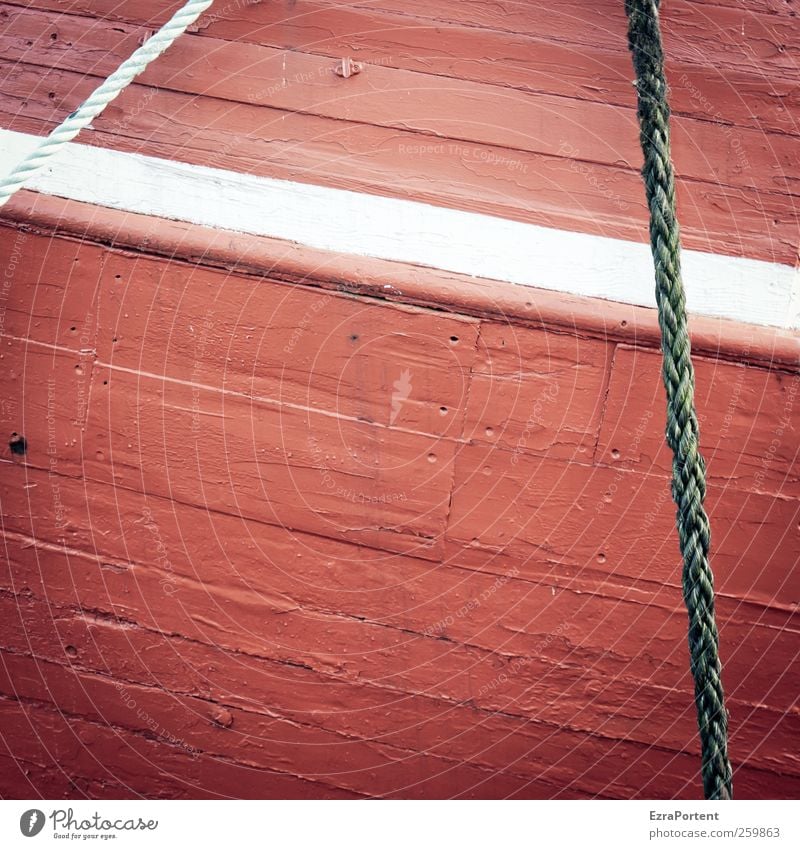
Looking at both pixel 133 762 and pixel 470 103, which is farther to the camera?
pixel 133 762

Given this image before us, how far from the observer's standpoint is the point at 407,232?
0.81 m

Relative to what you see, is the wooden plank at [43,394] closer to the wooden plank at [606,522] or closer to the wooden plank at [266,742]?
the wooden plank at [266,742]

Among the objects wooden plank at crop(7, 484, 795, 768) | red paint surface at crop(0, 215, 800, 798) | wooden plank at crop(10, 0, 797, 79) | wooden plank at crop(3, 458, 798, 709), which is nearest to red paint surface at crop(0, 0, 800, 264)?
wooden plank at crop(10, 0, 797, 79)

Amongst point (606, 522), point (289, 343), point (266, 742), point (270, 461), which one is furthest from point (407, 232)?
point (266, 742)

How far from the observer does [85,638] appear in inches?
35.6

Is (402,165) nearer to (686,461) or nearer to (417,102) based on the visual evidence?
(417,102)

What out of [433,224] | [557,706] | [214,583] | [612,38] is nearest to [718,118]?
[612,38]

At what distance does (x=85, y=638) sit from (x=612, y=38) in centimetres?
108

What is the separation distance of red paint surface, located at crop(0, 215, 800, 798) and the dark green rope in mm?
162

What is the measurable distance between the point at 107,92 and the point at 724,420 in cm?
81

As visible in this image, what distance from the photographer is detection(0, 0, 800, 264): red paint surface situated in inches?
31.0
